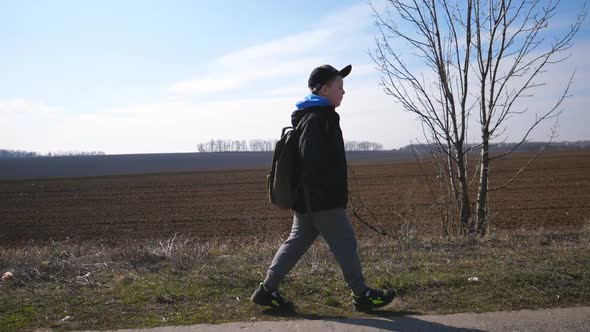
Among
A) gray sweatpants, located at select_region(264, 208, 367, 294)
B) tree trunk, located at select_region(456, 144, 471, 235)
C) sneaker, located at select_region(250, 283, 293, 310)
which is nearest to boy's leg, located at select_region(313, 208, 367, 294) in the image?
gray sweatpants, located at select_region(264, 208, 367, 294)

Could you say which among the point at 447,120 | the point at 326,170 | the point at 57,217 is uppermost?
the point at 447,120

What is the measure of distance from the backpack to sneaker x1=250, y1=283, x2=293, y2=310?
60cm

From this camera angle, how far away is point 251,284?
3861mm

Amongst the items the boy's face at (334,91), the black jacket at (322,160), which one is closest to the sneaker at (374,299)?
the black jacket at (322,160)

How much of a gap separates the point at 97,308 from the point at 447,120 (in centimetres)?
559

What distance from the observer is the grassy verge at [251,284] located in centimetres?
323

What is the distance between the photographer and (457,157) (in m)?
7.16

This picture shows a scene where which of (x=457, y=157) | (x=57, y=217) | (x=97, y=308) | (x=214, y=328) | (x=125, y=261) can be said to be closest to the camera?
(x=214, y=328)

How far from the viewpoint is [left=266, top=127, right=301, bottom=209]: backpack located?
3.21 meters

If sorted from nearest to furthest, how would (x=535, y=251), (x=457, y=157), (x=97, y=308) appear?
(x=97, y=308), (x=535, y=251), (x=457, y=157)

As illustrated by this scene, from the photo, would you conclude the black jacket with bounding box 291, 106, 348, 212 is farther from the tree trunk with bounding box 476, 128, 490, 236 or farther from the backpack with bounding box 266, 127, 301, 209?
the tree trunk with bounding box 476, 128, 490, 236

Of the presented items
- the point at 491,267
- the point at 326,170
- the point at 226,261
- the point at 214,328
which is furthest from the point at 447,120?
the point at 214,328

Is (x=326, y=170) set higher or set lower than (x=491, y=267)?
higher

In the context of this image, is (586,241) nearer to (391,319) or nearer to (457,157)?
(457,157)
